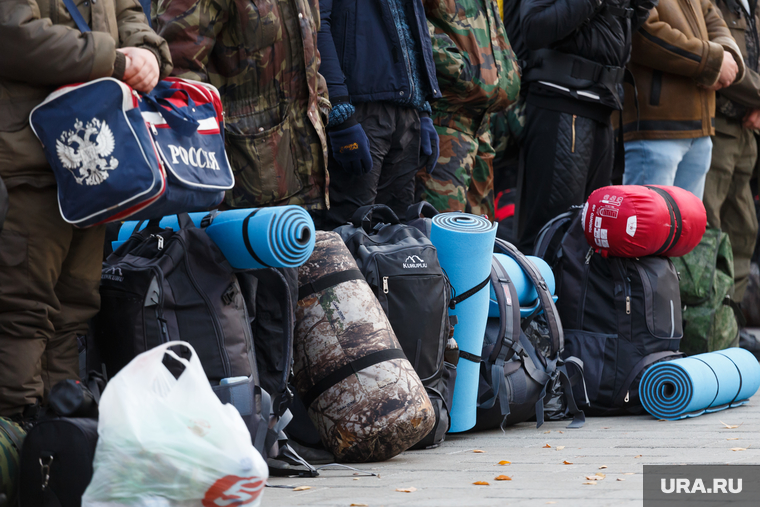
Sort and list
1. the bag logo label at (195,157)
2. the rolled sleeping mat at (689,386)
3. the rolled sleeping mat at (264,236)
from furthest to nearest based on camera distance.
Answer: the rolled sleeping mat at (689,386), the rolled sleeping mat at (264,236), the bag logo label at (195,157)

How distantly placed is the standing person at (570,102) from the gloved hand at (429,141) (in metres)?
0.90

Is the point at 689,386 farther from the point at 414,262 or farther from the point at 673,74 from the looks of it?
the point at 673,74

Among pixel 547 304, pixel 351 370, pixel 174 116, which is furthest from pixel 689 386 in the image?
pixel 174 116

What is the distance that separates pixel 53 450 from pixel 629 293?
3.36 m

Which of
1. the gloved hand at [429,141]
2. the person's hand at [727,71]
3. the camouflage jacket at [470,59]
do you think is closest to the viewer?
the gloved hand at [429,141]

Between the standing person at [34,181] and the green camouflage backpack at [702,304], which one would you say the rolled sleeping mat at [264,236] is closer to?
the standing person at [34,181]

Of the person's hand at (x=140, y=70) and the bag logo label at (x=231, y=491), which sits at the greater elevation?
the person's hand at (x=140, y=70)

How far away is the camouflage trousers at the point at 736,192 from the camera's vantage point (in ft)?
23.4

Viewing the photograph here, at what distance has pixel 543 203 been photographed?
597 centimetres

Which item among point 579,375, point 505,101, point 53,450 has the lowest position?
point 579,375

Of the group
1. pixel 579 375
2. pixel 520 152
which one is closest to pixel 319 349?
pixel 579 375

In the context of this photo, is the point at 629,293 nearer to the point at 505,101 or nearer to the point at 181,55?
the point at 505,101

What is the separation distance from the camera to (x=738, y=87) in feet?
23.0

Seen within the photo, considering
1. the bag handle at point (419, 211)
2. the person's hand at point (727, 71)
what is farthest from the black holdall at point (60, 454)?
the person's hand at point (727, 71)
